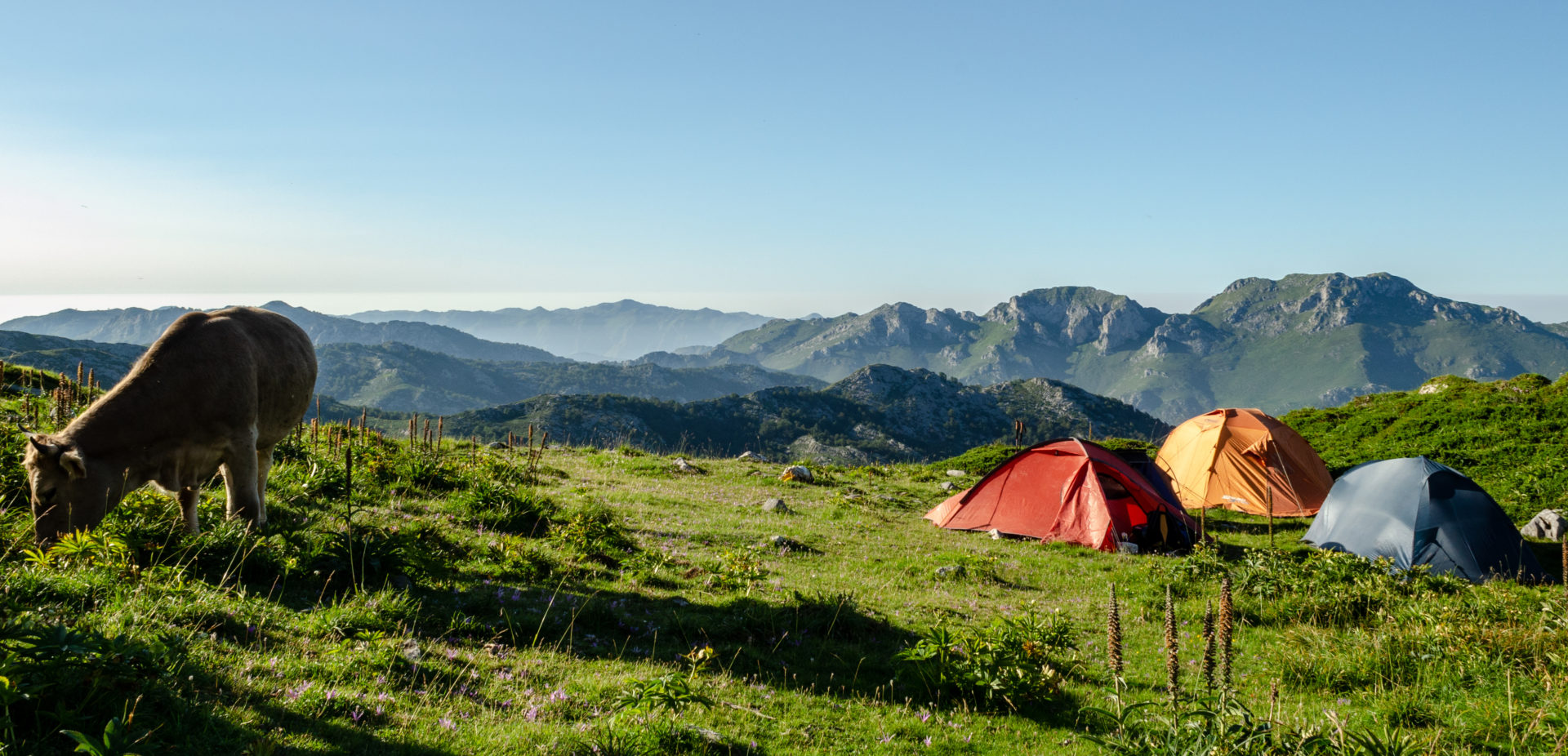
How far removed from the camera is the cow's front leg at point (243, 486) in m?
9.17

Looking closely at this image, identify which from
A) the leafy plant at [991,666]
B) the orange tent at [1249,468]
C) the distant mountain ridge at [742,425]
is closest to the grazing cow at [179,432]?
the leafy plant at [991,666]

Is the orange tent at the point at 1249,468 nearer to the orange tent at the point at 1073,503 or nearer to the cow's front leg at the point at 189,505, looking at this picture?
the orange tent at the point at 1073,503

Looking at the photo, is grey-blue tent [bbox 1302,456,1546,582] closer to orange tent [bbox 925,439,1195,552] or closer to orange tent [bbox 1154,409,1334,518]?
orange tent [bbox 925,439,1195,552]

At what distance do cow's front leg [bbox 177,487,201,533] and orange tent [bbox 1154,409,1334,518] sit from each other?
2440cm

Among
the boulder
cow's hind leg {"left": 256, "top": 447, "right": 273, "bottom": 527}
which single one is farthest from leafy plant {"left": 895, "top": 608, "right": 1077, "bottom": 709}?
the boulder

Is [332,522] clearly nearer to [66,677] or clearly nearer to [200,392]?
[200,392]

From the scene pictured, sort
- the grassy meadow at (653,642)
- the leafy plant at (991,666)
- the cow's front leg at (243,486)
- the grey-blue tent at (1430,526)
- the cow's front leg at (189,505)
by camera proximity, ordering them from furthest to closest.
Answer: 1. the grey-blue tent at (1430,526)
2. the cow's front leg at (243,486)
3. the cow's front leg at (189,505)
4. the leafy plant at (991,666)
5. the grassy meadow at (653,642)

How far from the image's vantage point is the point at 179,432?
27.9ft

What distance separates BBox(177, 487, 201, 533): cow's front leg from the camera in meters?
8.56

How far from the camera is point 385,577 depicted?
9078 mm

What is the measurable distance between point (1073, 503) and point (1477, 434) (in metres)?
19.6

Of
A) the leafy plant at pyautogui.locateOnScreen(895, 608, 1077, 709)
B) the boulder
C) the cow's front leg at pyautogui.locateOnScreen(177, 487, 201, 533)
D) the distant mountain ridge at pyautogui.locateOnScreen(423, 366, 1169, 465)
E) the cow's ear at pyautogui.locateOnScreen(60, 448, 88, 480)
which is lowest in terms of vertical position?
the distant mountain ridge at pyautogui.locateOnScreen(423, 366, 1169, 465)

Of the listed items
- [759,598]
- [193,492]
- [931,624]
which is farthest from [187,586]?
[931,624]

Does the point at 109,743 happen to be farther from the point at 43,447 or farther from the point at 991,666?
the point at 991,666
